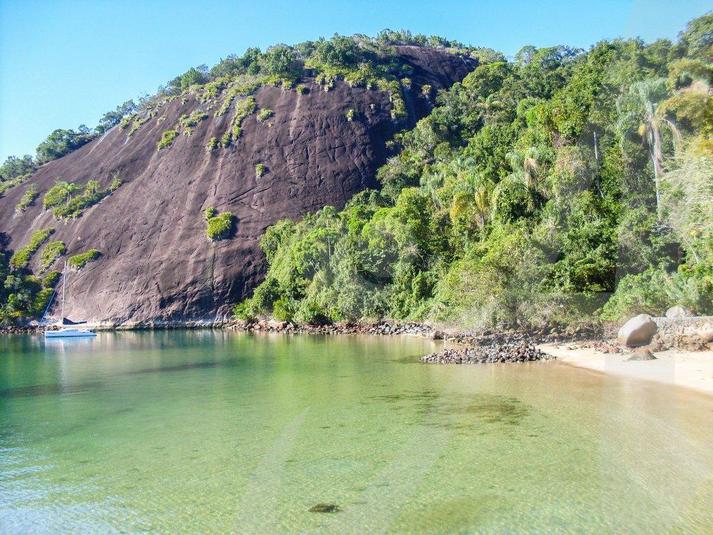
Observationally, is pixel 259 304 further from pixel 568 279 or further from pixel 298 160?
pixel 568 279

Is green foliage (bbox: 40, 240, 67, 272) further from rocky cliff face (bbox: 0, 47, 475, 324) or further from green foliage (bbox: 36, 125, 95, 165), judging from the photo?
green foliage (bbox: 36, 125, 95, 165)

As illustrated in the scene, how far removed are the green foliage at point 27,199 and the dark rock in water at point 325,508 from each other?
262 feet

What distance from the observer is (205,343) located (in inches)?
1609

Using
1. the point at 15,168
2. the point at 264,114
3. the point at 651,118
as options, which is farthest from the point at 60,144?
the point at 651,118

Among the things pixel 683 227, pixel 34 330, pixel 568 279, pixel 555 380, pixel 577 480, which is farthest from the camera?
pixel 34 330

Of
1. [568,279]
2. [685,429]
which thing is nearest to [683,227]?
[568,279]

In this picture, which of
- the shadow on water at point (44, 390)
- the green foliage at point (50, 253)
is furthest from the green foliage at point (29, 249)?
the shadow on water at point (44, 390)

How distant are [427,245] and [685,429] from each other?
31.8 m

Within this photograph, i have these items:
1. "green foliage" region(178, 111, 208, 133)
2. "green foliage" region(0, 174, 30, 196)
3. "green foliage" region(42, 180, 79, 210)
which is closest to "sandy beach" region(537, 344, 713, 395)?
"green foliage" region(178, 111, 208, 133)

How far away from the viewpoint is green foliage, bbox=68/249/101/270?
66625 mm

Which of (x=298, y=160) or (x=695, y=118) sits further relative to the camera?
(x=298, y=160)

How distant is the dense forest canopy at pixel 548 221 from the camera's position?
26.4 metres

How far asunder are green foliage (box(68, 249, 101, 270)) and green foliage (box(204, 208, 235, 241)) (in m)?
12.7

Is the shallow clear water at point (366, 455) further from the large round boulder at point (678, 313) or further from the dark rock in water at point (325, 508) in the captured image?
the large round boulder at point (678, 313)
